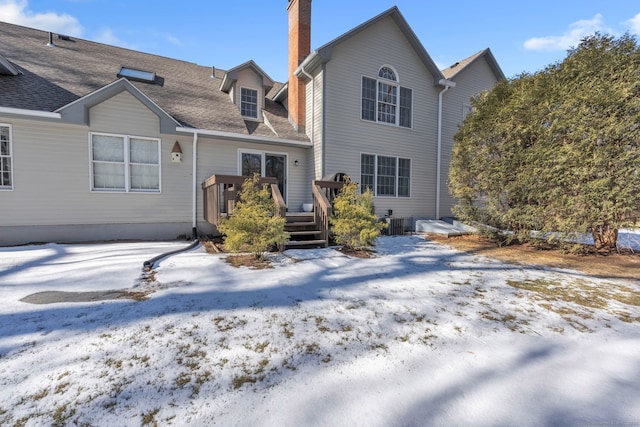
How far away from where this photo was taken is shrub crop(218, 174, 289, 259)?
5254 mm

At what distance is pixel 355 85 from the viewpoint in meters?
10.0

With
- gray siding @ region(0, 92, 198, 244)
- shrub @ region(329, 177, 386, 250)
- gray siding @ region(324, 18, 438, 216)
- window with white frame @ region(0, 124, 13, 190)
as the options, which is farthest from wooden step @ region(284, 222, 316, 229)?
window with white frame @ region(0, 124, 13, 190)

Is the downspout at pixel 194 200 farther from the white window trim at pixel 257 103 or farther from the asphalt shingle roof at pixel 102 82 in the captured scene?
the white window trim at pixel 257 103

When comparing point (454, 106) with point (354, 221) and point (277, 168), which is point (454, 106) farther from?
point (354, 221)

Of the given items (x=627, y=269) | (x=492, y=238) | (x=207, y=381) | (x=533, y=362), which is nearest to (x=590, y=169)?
(x=627, y=269)

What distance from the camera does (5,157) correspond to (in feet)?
22.4

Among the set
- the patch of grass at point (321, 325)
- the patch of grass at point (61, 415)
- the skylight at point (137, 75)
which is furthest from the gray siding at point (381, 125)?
the patch of grass at point (61, 415)

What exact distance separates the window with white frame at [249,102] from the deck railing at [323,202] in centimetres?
462

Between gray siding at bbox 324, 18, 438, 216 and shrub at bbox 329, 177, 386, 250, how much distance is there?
10.2 feet

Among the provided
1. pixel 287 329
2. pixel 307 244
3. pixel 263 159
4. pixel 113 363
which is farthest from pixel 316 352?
pixel 263 159

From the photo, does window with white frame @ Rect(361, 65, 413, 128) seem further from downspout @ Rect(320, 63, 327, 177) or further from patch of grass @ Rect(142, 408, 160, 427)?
patch of grass @ Rect(142, 408, 160, 427)

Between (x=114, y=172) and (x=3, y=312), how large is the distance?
573cm

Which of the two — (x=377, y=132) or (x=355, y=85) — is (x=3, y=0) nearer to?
(x=355, y=85)

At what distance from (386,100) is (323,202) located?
6105 millimetres
